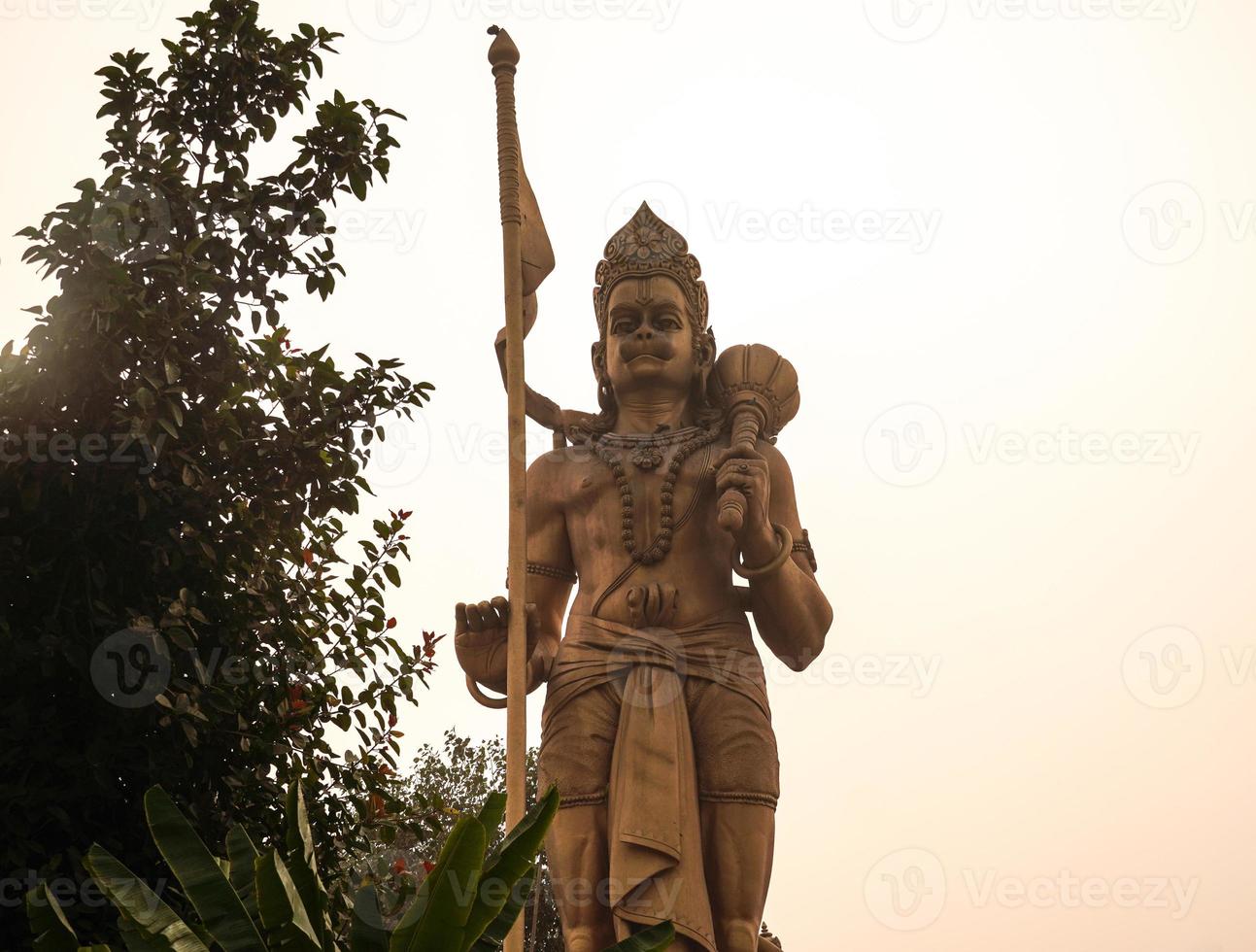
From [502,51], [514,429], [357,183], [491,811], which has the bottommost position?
[491,811]

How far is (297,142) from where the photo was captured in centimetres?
817

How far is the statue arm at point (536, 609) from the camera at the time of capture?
294 inches

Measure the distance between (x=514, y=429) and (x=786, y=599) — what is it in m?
1.47

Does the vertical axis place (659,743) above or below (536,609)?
below

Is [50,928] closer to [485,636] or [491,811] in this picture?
[491,811]

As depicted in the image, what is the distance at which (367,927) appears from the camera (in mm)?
6043

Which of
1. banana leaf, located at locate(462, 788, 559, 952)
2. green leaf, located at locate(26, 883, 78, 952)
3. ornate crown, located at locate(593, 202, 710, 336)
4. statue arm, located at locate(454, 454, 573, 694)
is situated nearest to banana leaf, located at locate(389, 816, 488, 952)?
banana leaf, located at locate(462, 788, 559, 952)

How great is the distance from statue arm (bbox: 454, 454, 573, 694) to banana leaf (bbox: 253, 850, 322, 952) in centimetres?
182

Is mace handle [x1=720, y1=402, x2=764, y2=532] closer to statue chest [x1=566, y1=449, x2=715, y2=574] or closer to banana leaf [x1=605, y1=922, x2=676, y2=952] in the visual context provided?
statue chest [x1=566, y1=449, x2=715, y2=574]

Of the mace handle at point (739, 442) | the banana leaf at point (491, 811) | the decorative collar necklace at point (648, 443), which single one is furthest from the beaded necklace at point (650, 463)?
the banana leaf at point (491, 811)

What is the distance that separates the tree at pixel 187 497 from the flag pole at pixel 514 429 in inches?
29.1

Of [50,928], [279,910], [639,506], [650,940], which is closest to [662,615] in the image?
[639,506]

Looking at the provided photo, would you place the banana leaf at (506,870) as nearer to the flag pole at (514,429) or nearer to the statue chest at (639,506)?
the flag pole at (514,429)

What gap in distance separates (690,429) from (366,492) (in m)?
1.60
